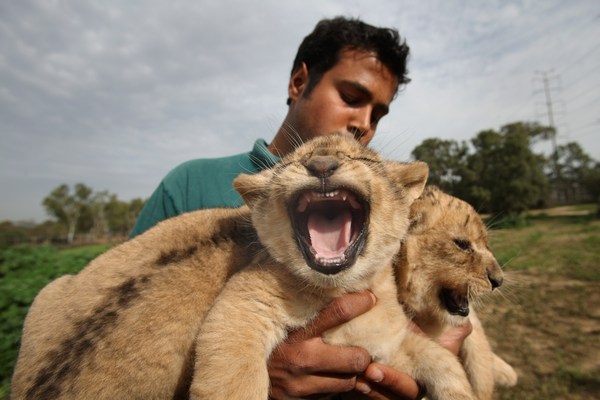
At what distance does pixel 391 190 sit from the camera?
3014mm

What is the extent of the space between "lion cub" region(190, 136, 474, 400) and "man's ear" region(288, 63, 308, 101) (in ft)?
8.47

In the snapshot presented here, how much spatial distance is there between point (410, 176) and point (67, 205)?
13000 centimetres

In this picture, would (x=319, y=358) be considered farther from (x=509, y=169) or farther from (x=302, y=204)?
(x=509, y=169)

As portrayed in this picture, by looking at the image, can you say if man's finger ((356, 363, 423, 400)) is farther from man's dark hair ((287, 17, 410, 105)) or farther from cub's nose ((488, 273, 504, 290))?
man's dark hair ((287, 17, 410, 105))

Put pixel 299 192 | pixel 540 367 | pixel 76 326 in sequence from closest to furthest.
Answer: pixel 76 326
pixel 299 192
pixel 540 367

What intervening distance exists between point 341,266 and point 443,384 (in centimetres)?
130

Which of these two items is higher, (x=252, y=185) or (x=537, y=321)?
(x=252, y=185)

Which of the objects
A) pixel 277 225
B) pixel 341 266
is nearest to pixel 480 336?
pixel 341 266

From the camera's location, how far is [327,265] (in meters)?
2.55

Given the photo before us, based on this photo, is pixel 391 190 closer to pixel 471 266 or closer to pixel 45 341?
pixel 471 266

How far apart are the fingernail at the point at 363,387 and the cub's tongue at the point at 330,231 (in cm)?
117

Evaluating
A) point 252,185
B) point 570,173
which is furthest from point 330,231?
point 570,173

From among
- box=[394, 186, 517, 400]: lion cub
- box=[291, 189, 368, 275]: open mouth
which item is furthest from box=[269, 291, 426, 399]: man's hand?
box=[394, 186, 517, 400]: lion cub

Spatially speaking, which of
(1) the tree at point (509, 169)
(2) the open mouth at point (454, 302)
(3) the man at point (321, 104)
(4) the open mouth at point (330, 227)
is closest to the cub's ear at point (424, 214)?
(2) the open mouth at point (454, 302)
